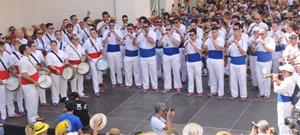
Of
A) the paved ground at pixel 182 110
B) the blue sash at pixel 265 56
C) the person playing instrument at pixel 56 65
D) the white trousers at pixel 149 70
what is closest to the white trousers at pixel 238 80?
the paved ground at pixel 182 110

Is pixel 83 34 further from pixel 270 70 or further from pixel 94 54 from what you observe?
pixel 270 70

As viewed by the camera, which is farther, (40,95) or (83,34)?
(83,34)

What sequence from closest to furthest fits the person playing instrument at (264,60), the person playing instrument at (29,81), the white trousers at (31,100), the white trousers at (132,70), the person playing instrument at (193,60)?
the person playing instrument at (29,81) → the white trousers at (31,100) → the person playing instrument at (264,60) → the person playing instrument at (193,60) → the white trousers at (132,70)

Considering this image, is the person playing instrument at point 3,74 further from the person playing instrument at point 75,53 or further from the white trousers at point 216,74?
the white trousers at point 216,74

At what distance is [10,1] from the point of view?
15609mm

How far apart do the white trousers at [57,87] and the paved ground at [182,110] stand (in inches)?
12.7

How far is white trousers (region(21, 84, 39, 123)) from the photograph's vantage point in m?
11.9

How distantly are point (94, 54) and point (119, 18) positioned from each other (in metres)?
4.77

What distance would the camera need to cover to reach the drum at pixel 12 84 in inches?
483

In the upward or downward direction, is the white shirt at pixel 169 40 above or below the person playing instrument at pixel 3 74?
above

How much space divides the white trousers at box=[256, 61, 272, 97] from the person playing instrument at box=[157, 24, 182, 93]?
2169 millimetres

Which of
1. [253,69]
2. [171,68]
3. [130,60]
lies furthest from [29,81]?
[253,69]

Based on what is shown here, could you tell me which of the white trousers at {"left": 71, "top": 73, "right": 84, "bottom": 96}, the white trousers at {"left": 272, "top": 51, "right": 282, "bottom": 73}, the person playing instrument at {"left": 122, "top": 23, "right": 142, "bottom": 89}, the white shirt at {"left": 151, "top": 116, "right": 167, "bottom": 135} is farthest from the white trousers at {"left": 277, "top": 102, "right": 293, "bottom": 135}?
the white trousers at {"left": 71, "top": 73, "right": 84, "bottom": 96}

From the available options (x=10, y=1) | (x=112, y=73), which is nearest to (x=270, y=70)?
(x=112, y=73)
